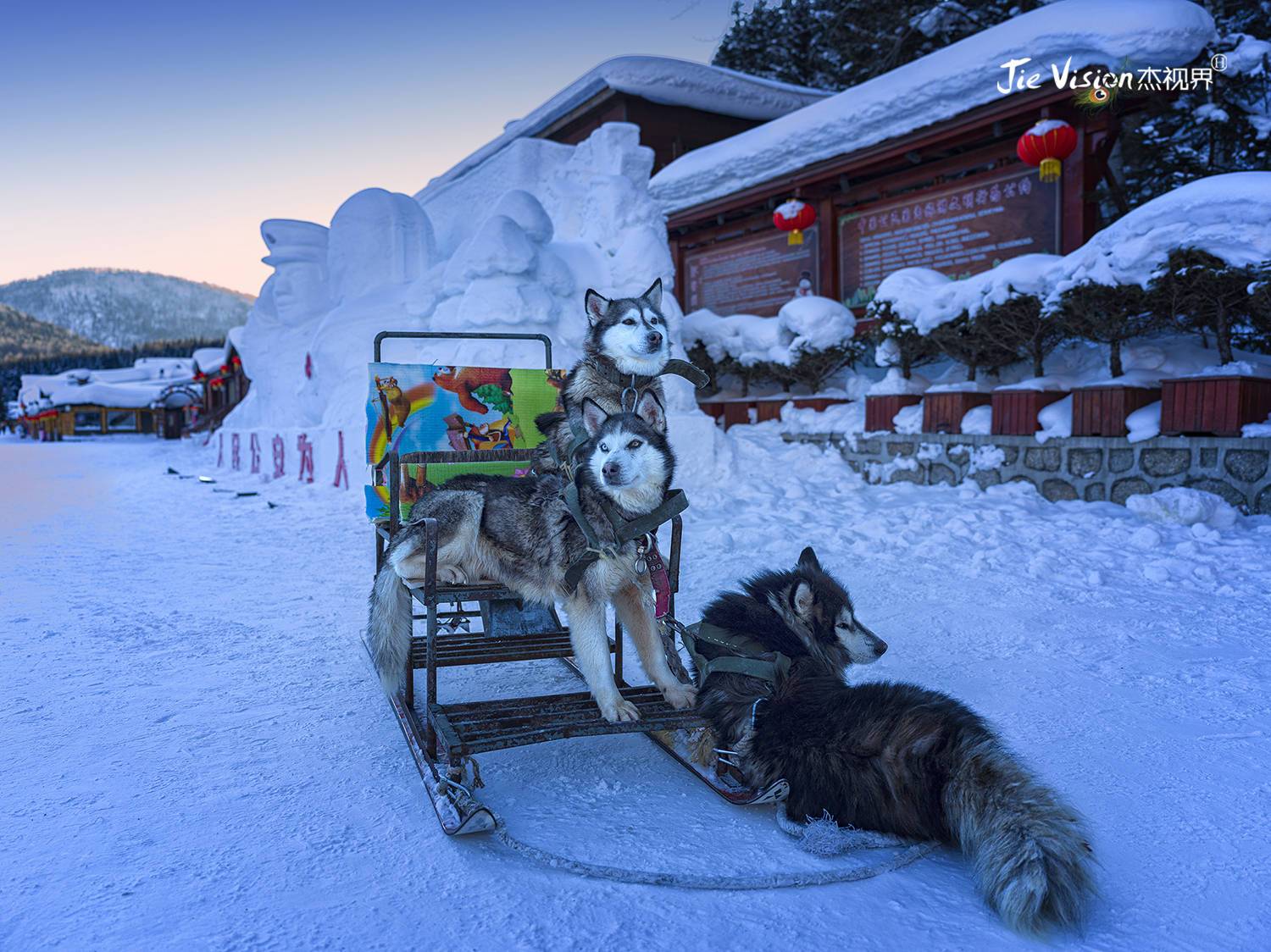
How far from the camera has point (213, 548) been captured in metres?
6.84

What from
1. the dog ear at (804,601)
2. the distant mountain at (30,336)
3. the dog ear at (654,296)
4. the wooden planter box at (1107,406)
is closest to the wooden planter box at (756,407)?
the wooden planter box at (1107,406)

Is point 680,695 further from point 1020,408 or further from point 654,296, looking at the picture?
point 1020,408

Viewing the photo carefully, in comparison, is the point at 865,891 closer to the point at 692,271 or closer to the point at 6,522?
the point at 6,522

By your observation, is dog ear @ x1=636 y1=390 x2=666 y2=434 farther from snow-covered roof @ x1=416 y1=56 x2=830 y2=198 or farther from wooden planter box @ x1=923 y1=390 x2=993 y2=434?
snow-covered roof @ x1=416 y1=56 x2=830 y2=198

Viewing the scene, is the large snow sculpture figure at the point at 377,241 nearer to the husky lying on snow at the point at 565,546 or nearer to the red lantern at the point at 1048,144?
the red lantern at the point at 1048,144

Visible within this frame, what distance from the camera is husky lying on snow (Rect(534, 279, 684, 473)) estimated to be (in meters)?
3.19

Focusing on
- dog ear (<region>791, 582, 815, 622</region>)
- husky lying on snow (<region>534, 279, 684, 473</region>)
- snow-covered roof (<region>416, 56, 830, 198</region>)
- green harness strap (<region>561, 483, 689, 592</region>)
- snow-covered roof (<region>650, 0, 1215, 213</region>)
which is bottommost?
dog ear (<region>791, 582, 815, 622</region>)

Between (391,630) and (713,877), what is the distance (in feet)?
5.09

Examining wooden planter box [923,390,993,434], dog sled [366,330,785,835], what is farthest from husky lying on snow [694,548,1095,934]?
wooden planter box [923,390,993,434]

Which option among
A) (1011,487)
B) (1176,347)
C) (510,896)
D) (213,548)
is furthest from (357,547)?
(1176,347)

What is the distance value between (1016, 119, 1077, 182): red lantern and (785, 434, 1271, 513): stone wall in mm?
3156

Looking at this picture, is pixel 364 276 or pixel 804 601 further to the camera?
pixel 364 276

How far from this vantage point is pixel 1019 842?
1.78 metres

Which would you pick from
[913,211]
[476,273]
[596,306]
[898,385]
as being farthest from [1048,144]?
[596,306]
